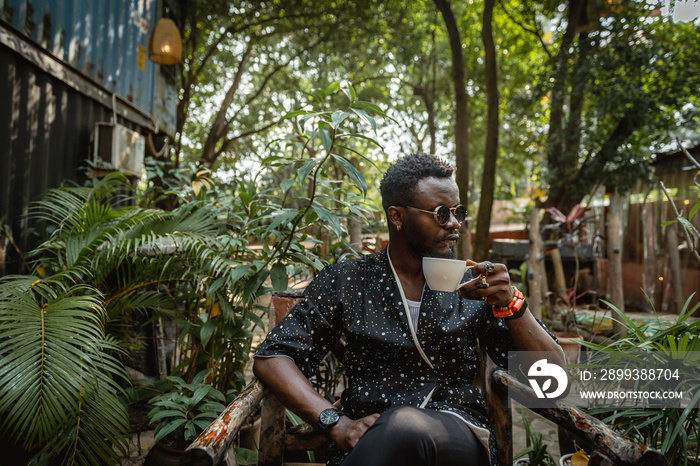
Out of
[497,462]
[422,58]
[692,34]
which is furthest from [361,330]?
[422,58]

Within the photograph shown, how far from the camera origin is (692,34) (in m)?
7.63

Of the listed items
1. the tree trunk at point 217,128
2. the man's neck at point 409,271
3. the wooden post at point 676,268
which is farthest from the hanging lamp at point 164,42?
the wooden post at point 676,268

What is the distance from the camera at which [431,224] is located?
74.3 inches

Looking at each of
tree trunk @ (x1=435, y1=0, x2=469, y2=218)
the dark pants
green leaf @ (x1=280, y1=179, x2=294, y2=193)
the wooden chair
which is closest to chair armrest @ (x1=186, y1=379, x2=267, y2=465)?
the wooden chair

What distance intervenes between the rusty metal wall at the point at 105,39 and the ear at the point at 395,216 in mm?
3200

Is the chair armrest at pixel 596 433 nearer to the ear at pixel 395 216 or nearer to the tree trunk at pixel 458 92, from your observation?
the ear at pixel 395 216

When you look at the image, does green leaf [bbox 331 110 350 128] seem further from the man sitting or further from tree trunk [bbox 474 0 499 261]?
tree trunk [bbox 474 0 499 261]

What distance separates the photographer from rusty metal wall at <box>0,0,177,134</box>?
364 cm

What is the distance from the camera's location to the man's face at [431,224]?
1.88m

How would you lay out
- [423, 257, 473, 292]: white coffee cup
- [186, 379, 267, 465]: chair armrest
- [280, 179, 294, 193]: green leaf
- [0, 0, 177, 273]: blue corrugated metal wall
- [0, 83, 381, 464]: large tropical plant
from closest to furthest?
[186, 379, 267, 465]: chair armrest → [423, 257, 473, 292]: white coffee cup → [0, 83, 381, 464]: large tropical plant → [280, 179, 294, 193]: green leaf → [0, 0, 177, 273]: blue corrugated metal wall

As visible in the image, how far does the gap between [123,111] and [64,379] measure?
4.59 meters

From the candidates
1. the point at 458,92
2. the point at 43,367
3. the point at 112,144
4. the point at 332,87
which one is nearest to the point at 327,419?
the point at 43,367

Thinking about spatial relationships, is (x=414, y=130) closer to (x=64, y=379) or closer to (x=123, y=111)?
(x=123, y=111)

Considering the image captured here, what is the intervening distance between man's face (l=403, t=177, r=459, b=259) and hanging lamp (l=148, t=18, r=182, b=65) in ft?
17.0
